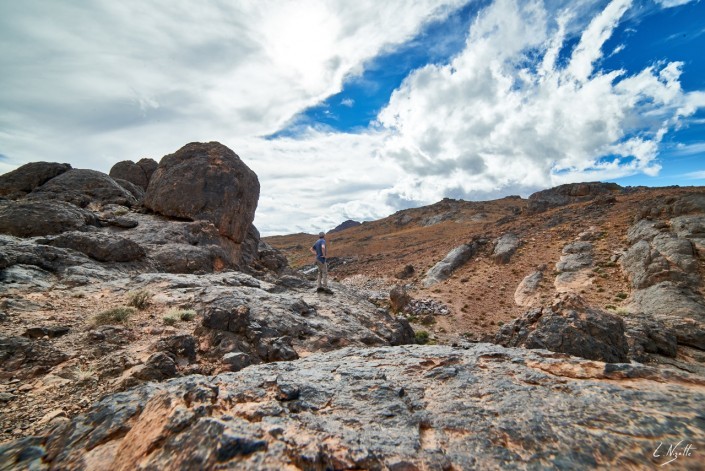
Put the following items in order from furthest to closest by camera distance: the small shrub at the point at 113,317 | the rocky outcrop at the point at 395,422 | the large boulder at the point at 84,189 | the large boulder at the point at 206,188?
the large boulder at the point at 206,188 < the large boulder at the point at 84,189 < the small shrub at the point at 113,317 < the rocky outcrop at the point at 395,422

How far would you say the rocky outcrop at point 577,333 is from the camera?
1003 centimetres

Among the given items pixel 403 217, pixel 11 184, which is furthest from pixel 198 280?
pixel 403 217

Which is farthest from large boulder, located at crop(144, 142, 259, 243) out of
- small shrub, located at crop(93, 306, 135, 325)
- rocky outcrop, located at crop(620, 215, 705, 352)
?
rocky outcrop, located at crop(620, 215, 705, 352)

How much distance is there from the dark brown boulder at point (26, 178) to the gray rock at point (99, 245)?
46.6ft

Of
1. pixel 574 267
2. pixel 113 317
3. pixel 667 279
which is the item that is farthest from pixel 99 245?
pixel 574 267

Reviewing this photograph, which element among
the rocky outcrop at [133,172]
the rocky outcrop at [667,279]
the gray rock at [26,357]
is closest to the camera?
the gray rock at [26,357]

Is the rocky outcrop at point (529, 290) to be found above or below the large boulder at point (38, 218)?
below

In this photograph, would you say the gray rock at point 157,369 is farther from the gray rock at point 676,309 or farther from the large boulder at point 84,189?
the large boulder at point 84,189

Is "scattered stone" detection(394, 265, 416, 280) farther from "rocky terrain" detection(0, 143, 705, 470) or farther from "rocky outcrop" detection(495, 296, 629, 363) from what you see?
"rocky outcrop" detection(495, 296, 629, 363)

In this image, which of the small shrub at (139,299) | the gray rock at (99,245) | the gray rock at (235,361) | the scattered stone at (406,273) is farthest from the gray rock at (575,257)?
the gray rock at (99,245)

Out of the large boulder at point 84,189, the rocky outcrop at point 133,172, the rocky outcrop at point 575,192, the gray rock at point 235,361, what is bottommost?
the gray rock at point 235,361

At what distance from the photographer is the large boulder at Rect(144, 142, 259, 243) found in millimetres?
22141

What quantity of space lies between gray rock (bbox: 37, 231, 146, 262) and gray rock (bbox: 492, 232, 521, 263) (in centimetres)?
3167

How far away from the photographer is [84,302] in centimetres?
991
